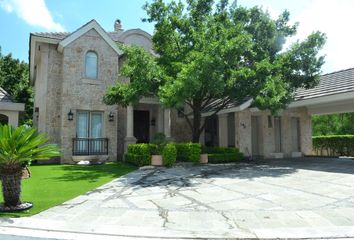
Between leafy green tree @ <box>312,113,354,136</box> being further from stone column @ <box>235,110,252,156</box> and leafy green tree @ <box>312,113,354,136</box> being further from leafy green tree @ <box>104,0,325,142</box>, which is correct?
leafy green tree @ <box>104,0,325,142</box>

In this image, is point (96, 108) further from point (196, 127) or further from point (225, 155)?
point (225, 155)

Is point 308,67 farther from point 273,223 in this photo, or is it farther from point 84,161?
point 84,161

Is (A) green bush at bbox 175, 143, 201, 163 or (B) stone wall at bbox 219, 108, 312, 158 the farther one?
(B) stone wall at bbox 219, 108, 312, 158

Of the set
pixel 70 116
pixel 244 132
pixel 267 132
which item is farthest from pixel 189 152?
pixel 70 116

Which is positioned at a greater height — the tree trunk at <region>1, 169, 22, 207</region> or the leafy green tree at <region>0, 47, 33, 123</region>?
the leafy green tree at <region>0, 47, 33, 123</region>

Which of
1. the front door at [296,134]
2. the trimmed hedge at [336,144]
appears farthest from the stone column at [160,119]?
the trimmed hedge at [336,144]

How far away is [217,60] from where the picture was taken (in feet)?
43.3

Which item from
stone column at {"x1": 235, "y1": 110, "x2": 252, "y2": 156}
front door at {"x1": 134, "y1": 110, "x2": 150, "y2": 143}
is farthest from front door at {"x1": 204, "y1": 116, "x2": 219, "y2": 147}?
front door at {"x1": 134, "y1": 110, "x2": 150, "y2": 143}

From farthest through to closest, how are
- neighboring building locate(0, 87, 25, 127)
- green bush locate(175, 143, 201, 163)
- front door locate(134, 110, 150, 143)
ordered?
front door locate(134, 110, 150, 143)
neighboring building locate(0, 87, 25, 127)
green bush locate(175, 143, 201, 163)

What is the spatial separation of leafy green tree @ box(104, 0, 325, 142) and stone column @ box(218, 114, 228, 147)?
9.98 ft

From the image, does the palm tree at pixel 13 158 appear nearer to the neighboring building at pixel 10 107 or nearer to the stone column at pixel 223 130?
the neighboring building at pixel 10 107

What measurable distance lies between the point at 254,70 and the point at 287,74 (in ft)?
7.58

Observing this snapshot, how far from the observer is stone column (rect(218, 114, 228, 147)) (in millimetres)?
20906

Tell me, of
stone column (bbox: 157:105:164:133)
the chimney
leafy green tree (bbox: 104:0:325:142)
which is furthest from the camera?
the chimney
